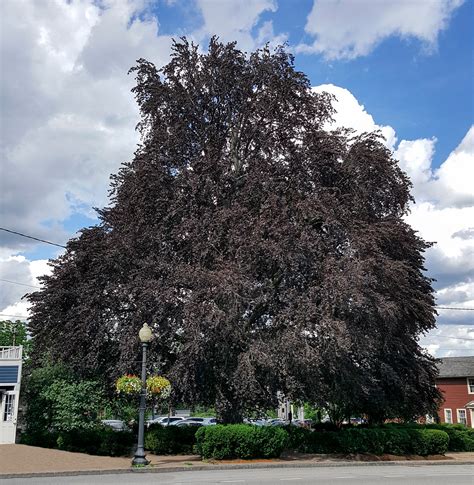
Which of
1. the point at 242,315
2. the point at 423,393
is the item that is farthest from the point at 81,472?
the point at 423,393

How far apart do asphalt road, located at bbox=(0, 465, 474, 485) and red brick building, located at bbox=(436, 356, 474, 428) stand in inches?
1265

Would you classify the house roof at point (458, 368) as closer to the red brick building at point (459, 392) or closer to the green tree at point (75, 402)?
the red brick building at point (459, 392)

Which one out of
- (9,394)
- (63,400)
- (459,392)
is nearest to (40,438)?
(9,394)

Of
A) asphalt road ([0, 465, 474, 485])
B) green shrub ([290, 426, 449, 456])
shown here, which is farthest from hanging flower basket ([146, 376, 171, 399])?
green shrub ([290, 426, 449, 456])

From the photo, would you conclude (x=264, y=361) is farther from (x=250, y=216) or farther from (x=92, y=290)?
(x=92, y=290)

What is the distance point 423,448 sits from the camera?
24.0m

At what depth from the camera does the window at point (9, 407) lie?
2958 cm

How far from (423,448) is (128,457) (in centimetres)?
1286

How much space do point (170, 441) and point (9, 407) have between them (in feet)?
39.8

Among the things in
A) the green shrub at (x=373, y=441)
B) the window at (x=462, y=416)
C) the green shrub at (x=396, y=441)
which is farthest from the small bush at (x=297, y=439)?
the window at (x=462, y=416)

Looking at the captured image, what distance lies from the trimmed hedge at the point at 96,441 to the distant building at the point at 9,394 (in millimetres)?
3975

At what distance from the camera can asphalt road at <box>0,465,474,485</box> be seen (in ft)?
47.4

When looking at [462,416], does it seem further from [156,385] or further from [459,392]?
[156,385]

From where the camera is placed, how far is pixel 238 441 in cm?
1953
